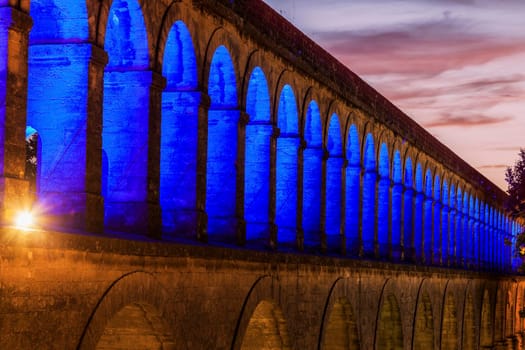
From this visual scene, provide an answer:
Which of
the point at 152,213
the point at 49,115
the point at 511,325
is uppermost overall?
the point at 49,115

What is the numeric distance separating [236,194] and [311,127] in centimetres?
584

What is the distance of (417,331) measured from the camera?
Result: 33.5 metres

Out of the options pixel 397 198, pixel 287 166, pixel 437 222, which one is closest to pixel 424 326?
pixel 397 198

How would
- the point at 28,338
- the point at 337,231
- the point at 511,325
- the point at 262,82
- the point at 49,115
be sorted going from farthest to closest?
the point at 511,325 < the point at 337,231 < the point at 262,82 < the point at 49,115 < the point at 28,338

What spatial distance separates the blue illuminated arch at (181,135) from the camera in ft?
52.6

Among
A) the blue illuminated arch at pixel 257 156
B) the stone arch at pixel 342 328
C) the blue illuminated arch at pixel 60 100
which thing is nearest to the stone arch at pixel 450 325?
the stone arch at pixel 342 328

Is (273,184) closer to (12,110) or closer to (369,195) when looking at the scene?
(369,195)

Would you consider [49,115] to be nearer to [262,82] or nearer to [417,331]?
[262,82]

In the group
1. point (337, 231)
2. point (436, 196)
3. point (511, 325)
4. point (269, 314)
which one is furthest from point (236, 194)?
point (511, 325)

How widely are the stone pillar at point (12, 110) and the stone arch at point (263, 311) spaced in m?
6.20

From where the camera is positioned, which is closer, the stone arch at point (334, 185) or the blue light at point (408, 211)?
the stone arch at point (334, 185)

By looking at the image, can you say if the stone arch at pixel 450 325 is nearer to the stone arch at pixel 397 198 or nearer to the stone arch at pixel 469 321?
the stone arch at pixel 469 321

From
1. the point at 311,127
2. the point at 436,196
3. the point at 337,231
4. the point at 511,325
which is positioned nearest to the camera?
the point at 311,127

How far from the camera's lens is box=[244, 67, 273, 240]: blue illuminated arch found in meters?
19.8
